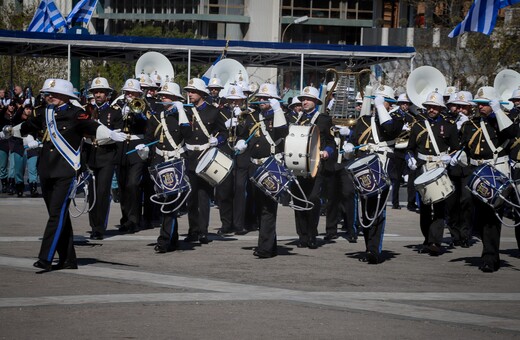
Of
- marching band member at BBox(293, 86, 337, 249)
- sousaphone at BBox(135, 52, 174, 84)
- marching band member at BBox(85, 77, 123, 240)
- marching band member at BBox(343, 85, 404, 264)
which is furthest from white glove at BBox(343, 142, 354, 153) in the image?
sousaphone at BBox(135, 52, 174, 84)

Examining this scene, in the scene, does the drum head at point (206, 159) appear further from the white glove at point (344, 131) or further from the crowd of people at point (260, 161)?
the white glove at point (344, 131)

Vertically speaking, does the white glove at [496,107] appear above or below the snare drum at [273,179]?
above

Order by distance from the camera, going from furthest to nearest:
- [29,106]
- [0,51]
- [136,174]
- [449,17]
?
[449,17]
[0,51]
[29,106]
[136,174]

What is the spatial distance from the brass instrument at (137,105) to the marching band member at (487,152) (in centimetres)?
444

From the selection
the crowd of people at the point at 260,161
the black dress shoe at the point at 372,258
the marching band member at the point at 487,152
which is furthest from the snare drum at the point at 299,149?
the marching band member at the point at 487,152

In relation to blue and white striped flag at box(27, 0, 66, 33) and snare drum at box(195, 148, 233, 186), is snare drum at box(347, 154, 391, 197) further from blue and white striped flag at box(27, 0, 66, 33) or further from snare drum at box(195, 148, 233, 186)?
blue and white striped flag at box(27, 0, 66, 33)

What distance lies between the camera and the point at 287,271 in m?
13.3

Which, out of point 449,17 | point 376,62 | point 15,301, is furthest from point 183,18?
point 15,301

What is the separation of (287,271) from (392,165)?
735cm

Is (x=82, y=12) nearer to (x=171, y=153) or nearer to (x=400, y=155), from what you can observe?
(x=400, y=155)

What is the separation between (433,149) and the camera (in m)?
15.3

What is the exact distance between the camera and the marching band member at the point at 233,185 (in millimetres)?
17297

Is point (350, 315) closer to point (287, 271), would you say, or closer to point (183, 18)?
point (287, 271)

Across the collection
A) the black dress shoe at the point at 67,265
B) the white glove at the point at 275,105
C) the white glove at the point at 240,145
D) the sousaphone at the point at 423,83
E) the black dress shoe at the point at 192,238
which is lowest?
the black dress shoe at the point at 192,238
